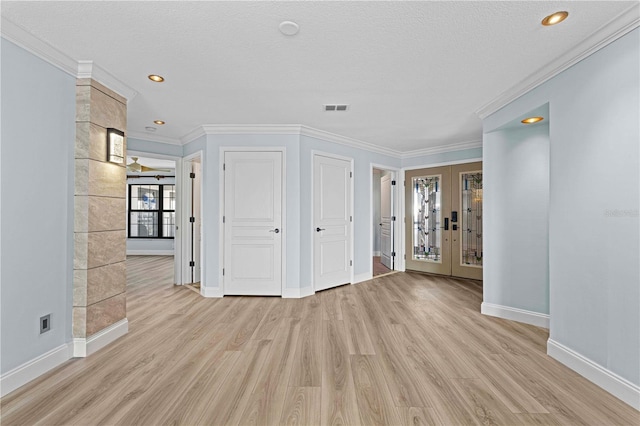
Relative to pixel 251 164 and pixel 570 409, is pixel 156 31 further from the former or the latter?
pixel 570 409

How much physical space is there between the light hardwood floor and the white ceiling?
2420 millimetres

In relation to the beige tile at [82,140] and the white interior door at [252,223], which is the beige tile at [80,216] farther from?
the white interior door at [252,223]

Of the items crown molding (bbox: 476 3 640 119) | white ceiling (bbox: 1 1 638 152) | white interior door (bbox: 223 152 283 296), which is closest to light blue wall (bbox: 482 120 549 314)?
crown molding (bbox: 476 3 640 119)

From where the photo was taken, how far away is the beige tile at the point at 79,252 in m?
2.48

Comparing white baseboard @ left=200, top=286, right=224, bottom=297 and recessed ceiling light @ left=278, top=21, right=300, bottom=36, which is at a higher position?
recessed ceiling light @ left=278, top=21, right=300, bottom=36

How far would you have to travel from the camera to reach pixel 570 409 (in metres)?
1.78

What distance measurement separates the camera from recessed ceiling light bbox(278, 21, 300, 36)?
6.30 ft

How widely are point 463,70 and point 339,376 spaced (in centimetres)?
Answer: 271

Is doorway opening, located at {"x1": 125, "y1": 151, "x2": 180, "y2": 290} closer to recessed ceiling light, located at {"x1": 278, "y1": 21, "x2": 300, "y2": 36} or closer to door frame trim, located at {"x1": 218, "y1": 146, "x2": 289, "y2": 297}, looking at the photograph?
door frame trim, located at {"x1": 218, "y1": 146, "x2": 289, "y2": 297}

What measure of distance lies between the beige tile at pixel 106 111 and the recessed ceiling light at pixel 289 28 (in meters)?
1.84

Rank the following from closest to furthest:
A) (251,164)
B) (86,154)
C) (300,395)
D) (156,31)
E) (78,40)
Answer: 1. (300,395)
2. (156,31)
3. (78,40)
4. (86,154)
5. (251,164)

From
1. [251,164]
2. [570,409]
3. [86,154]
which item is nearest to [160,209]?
[251,164]

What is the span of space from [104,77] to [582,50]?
3892mm

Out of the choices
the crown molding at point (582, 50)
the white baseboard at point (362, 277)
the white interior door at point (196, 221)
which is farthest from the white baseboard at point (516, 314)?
the white interior door at point (196, 221)
